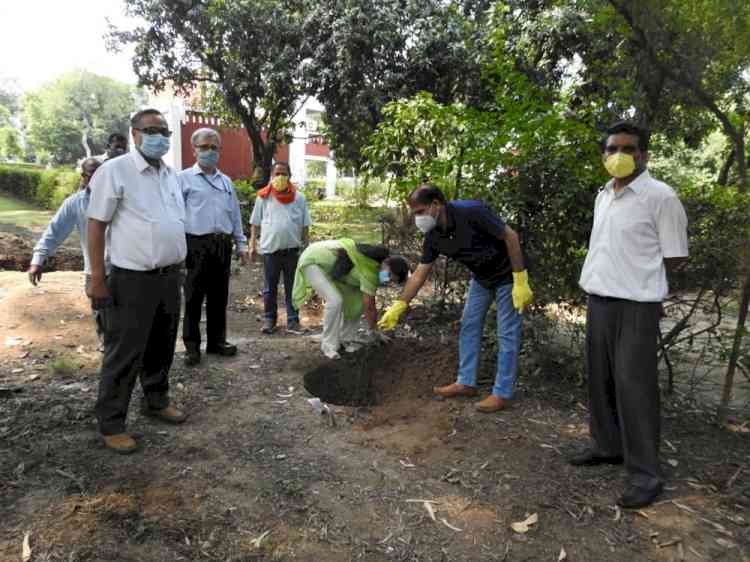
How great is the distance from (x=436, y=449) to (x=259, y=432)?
1.15m

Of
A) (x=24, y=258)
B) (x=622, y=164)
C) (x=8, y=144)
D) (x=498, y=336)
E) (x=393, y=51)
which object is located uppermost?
(x=8, y=144)

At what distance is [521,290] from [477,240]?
0.45 meters

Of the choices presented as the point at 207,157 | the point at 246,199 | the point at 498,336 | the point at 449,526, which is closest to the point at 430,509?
the point at 449,526

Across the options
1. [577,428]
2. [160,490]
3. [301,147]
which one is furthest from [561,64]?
[301,147]

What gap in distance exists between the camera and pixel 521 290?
3.73 m

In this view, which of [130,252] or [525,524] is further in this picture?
[130,252]

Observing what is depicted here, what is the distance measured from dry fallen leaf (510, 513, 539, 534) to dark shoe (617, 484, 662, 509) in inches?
18.6

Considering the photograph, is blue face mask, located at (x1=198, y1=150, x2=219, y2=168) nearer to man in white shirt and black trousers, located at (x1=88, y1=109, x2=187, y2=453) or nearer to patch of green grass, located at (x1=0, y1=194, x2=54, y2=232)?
man in white shirt and black trousers, located at (x1=88, y1=109, x2=187, y2=453)

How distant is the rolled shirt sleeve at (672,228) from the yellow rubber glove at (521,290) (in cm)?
108

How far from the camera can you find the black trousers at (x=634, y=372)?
112 inches

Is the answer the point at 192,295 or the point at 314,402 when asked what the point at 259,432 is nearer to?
the point at 314,402

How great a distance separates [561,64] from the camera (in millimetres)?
9797

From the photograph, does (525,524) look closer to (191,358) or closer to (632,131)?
(632,131)

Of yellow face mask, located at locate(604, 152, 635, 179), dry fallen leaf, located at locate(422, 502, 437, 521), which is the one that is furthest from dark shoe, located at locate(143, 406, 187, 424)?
yellow face mask, located at locate(604, 152, 635, 179)
